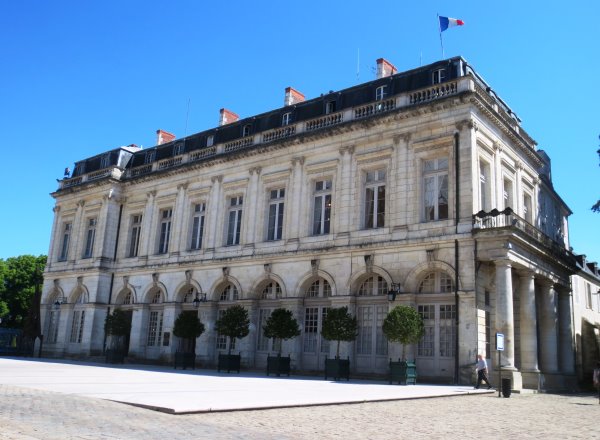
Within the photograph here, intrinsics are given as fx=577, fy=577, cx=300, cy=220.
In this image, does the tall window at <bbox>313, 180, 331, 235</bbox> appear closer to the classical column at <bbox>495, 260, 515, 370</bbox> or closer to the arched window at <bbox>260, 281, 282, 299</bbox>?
the arched window at <bbox>260, 281, 282, 299</bbox>

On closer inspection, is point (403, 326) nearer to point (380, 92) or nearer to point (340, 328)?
point (340, 328)

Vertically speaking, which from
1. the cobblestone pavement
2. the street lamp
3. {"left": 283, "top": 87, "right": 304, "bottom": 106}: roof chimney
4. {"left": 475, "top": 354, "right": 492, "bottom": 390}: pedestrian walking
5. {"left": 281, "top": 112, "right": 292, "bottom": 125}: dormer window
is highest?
{"left": 283, "top": 87, "right": 304, "bottom": 106}: roof chimney

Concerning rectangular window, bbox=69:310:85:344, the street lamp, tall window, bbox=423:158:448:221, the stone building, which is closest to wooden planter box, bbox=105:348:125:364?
the stone building

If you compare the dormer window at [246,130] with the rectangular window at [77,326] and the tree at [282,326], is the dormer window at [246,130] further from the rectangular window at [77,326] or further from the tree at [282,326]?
the rectangular window at [77,326]

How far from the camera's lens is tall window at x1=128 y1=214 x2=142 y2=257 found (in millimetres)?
30344

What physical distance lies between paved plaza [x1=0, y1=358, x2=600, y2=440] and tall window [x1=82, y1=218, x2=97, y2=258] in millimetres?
19437

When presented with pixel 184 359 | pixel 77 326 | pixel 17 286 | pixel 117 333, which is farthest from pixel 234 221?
pixel 17 286

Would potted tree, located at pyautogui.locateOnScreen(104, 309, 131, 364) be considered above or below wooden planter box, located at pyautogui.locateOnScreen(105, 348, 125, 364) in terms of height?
above

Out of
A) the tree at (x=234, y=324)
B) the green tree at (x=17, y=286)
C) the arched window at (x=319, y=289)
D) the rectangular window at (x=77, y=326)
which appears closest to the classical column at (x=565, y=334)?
the arched window at (x=319, y=289)

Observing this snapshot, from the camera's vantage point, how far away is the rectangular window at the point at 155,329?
27.2 m

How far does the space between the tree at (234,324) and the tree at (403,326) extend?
639 cm

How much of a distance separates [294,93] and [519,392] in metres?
17.3

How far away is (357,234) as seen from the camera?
70.0 ft

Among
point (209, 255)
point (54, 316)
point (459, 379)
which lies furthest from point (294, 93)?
point (54, 316)
